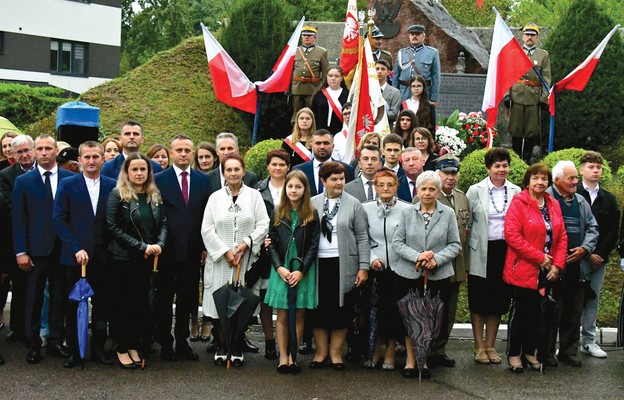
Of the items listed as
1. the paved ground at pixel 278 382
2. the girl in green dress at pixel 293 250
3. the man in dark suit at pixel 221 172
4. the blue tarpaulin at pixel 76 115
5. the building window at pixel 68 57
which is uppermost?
the building window at pixel 68 57

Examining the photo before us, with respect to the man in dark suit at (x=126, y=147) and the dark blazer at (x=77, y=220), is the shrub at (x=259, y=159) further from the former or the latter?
the dark blazer at (x=77, y=220)

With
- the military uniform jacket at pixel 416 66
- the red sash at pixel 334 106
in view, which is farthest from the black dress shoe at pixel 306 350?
the military uniform jacket at pixel 416 66

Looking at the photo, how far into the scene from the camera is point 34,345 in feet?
24.5

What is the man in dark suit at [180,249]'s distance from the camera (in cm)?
764

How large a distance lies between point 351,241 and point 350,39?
18.0 ft

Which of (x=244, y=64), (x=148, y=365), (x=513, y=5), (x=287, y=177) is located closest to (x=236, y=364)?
(x=148, y=365)

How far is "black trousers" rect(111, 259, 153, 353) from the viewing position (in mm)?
7367

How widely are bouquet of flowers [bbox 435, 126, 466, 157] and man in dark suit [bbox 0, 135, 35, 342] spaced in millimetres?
6489

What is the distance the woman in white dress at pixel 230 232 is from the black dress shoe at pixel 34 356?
143 cm

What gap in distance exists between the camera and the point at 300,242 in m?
7.38

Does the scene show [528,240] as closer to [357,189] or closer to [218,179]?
[357,189]

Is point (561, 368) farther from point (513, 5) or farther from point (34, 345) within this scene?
point (513, 5)

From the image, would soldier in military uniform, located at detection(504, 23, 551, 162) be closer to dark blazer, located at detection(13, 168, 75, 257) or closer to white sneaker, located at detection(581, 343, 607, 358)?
white sneaker, located at detection(581, 343, 607, 358)

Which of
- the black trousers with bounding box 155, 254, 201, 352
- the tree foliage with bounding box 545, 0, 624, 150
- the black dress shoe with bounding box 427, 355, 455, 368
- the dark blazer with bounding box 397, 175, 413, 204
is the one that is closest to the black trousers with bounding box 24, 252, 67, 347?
the black trousers with bounding box 155, 254, 201, 352
